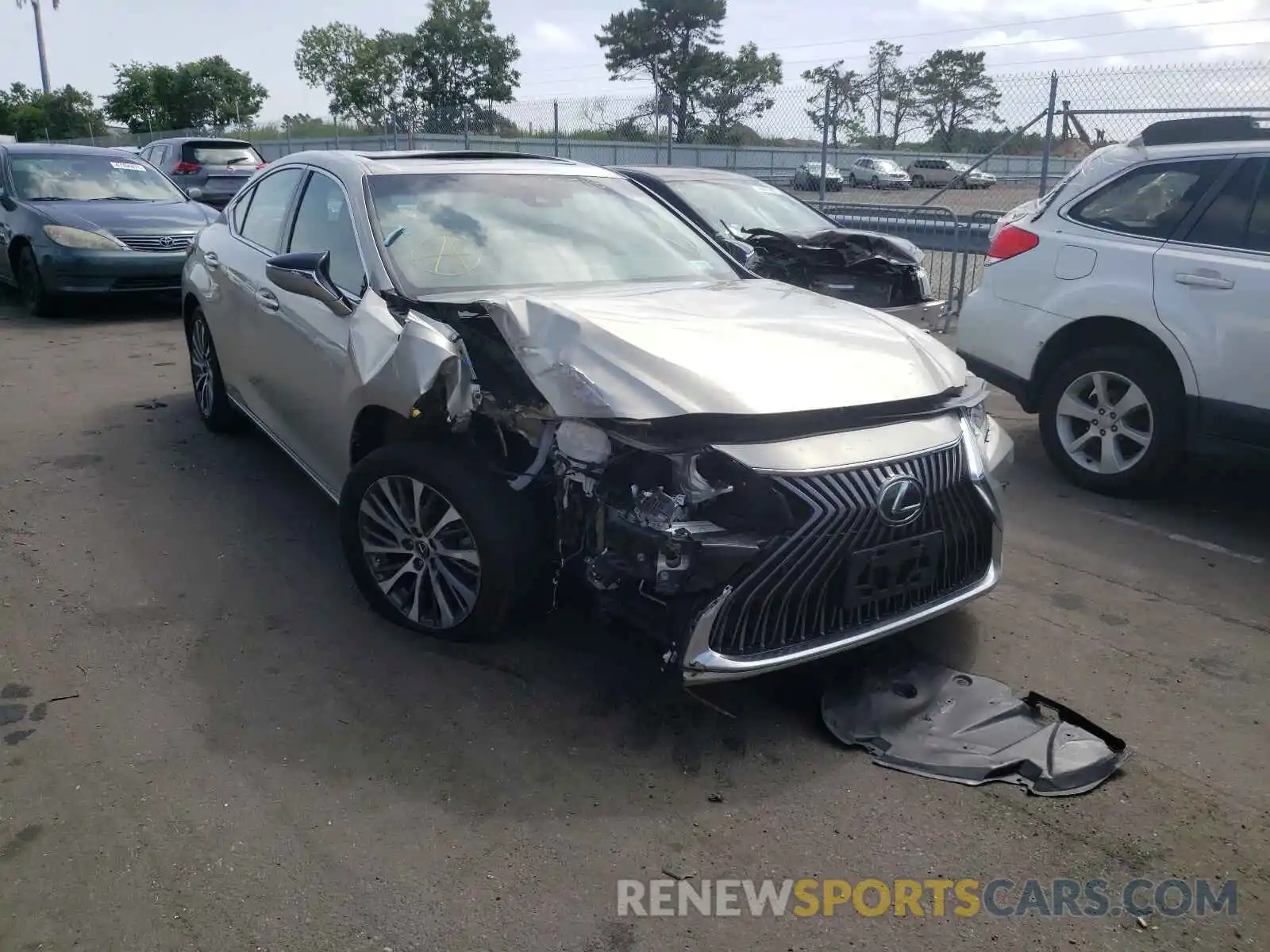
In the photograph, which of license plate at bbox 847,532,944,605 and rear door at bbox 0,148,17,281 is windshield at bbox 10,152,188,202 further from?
license plate at bbox 847,532,944,605

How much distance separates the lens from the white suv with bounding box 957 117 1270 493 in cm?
489

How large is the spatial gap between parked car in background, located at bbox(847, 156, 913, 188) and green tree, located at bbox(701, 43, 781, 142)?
2.28 m

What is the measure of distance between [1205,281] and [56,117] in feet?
196

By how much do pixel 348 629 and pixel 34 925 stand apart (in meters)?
1.59

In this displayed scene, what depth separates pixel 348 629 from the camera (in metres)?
3.95

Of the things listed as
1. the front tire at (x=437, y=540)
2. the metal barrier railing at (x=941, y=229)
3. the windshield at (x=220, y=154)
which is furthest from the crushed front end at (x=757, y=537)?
the windshield at (x=220, y=154)

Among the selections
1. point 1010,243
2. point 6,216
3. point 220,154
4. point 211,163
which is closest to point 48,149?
point 6,216

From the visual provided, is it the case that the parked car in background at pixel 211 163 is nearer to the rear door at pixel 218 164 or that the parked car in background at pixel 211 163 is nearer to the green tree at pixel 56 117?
the rear door at pixel 218 164

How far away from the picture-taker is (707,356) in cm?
331

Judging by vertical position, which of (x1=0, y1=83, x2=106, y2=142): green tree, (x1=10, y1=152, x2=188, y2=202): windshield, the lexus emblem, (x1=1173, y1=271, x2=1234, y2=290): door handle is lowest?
the lexus emblem

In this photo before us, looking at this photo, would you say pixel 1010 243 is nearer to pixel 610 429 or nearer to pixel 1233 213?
pixel 1233 213

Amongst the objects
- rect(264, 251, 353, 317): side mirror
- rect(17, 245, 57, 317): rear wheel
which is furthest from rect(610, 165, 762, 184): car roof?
rect(17, 245, 57, 317): rear wheel

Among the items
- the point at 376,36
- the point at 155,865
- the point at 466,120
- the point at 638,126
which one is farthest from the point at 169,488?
the point at 376,36

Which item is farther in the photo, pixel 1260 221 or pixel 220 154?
pixel 220 154
